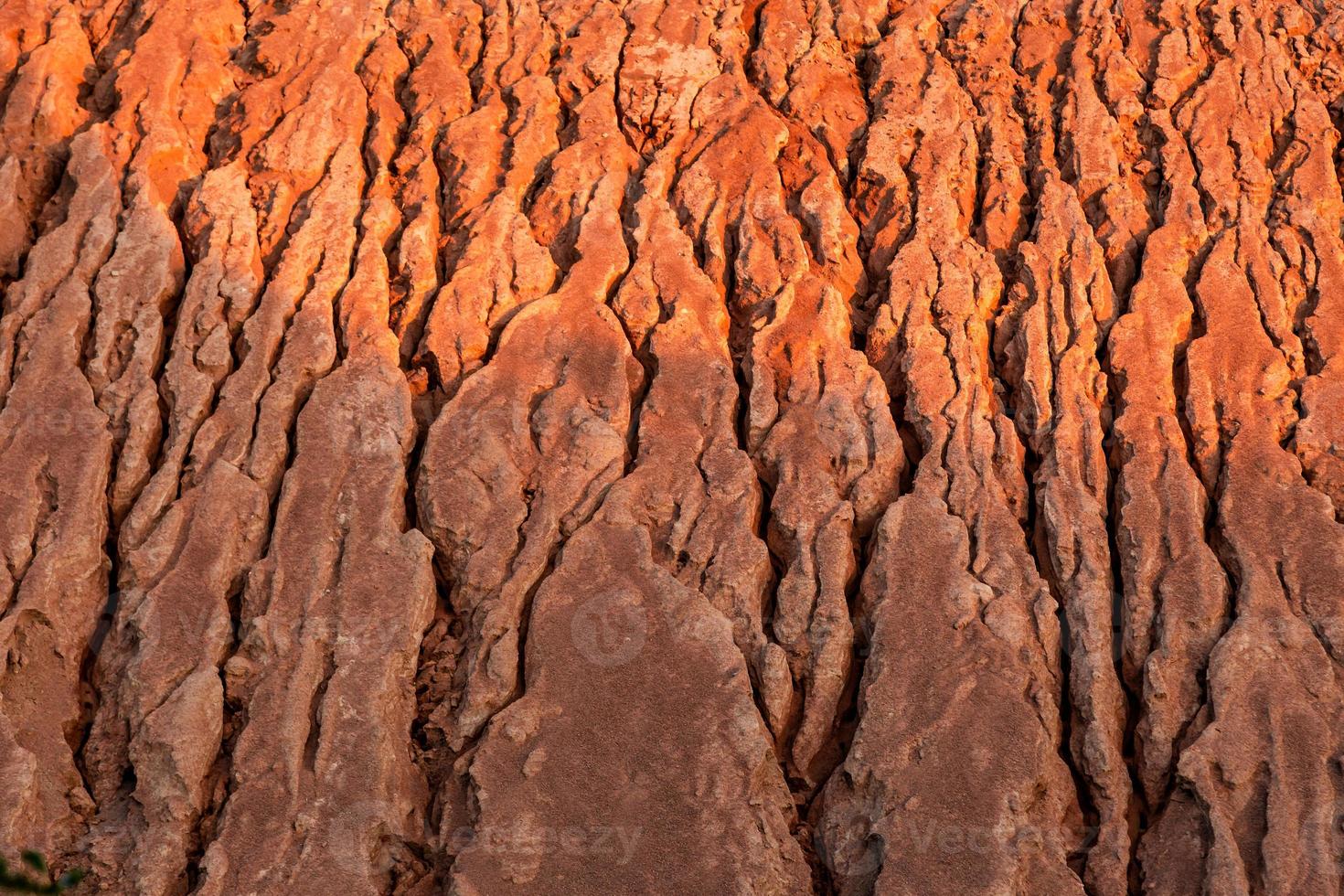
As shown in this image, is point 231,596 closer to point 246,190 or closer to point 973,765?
point 246,190

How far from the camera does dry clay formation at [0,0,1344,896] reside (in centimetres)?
709

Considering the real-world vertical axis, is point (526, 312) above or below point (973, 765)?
above

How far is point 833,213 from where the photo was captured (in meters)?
9.84

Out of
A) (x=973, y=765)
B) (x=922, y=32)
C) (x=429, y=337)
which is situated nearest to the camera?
(x=973, y=765)

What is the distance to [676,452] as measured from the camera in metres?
8.46

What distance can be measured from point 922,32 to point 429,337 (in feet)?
17.8

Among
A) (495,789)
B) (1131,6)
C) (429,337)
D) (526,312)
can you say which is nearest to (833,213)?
(526,312)

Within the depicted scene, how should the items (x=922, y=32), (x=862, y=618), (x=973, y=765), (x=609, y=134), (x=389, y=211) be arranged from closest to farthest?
(x=973, y=765) → (x=862, y=618) → (x=389, y=211) → (x=609, y=134) → (x=922, y=32)

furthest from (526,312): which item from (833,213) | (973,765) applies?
(973,765)

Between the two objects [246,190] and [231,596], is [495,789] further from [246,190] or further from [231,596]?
[246,190]

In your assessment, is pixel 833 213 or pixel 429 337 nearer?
pixel 429 337

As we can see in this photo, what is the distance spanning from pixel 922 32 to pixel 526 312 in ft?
15.8

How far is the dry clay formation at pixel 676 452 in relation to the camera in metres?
7.09

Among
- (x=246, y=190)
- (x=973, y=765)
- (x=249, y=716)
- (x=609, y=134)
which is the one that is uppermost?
(x=609, y=134)
